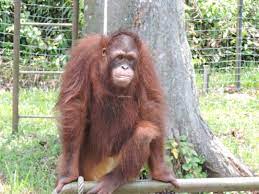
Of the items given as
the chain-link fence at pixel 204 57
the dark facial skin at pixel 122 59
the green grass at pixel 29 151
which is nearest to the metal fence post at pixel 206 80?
the chain-link fence at pixel 204 57

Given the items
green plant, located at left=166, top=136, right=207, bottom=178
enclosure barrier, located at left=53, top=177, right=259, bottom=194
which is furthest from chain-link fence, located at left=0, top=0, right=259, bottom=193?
enclosure barrier, located at left=53, top=177, right=259, bottom=194

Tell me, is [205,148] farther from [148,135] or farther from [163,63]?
[148,135]

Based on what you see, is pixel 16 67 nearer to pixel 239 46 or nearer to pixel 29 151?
pixel 29 151

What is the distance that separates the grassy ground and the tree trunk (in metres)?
0.61

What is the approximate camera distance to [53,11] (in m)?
9.04

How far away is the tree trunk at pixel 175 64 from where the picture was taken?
4.46m

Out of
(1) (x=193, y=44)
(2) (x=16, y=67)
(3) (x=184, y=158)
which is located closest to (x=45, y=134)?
(2) (x=16, y=67)

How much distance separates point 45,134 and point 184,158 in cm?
172

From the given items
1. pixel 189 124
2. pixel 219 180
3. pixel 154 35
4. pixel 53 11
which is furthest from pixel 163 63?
pixel 53 11

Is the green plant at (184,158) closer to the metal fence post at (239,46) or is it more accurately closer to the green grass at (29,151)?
the green grass at (29,151)

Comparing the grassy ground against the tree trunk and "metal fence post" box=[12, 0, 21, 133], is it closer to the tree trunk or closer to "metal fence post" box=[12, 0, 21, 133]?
"metal fence post" box=[12, 0, 21, 133]

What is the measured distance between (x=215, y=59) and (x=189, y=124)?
14.4ft

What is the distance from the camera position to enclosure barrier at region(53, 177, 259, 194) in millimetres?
2924

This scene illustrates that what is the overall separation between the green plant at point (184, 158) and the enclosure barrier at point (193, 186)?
157cm
